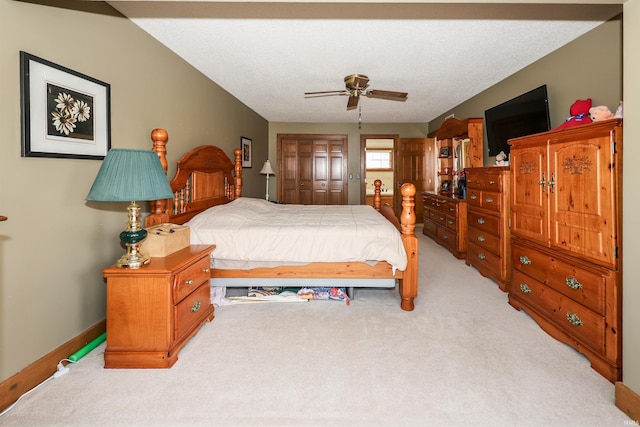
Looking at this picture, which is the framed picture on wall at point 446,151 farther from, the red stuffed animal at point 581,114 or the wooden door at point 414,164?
the red stuffed animal at point 581,114

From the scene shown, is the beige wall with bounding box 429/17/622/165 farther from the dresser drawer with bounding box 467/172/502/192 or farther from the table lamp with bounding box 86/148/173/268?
the table lamp with bounding box 86/148/173/268

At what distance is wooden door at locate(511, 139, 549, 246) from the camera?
8.29 feet

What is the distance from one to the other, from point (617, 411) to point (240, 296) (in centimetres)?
278

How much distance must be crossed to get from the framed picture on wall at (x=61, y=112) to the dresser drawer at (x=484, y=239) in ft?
12.4

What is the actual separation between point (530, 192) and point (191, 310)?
2804 mm

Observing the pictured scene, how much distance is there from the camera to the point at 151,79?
292 centimetres

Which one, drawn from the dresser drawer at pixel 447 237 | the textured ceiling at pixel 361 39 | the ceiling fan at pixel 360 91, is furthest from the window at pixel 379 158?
the ceiling fan at pixel 360 91

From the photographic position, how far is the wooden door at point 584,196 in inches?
75.4

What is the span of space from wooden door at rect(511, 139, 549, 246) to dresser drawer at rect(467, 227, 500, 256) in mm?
656

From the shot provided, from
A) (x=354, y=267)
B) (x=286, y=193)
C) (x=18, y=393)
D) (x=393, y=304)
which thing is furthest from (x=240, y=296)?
(x=286, y=193)

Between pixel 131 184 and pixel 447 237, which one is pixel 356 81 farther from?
pixel 447 237

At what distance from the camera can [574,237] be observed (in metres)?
2.20

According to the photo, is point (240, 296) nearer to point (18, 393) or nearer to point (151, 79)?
point (18, 393)

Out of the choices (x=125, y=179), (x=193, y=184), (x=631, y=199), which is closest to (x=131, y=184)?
(x=125, y=179)
